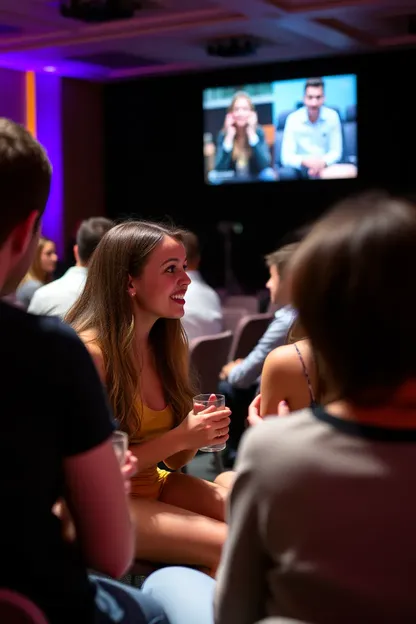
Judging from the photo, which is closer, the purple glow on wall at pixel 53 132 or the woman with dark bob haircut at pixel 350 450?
the woman with dark bob haircut at pixel 350 450

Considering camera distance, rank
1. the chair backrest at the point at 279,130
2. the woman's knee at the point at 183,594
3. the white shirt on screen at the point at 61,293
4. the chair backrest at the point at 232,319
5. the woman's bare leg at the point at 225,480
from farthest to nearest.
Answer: the chair backrest at the point at 279,130, the chair backrest at the point at 232,319, the white shirt on screen at the point at 61,293, the woman's bare leg at the point at 225,480, the woman's knee at the point at 183,594

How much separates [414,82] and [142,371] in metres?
7.01

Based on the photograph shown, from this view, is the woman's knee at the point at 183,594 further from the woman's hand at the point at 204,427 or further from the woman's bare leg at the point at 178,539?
the woman's hand at the point at 204,427

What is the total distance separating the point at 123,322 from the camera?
2145mm

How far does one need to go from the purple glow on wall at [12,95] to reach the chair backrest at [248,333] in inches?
206

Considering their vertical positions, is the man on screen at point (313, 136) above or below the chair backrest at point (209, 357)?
above

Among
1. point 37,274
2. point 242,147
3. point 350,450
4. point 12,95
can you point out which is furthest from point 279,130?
point 350,450

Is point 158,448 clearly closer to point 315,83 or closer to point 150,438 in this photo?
point 150,438

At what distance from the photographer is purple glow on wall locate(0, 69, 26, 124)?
345 inches

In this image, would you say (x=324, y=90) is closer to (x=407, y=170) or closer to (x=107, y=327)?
(x=407, y=170)

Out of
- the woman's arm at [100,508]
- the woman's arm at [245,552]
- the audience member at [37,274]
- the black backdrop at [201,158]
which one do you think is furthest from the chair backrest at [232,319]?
the woman's arm at [245,552]

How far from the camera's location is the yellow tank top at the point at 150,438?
6.83 ft

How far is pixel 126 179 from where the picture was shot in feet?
32.5

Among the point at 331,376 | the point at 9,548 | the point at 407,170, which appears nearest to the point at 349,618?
the point at 331,376
